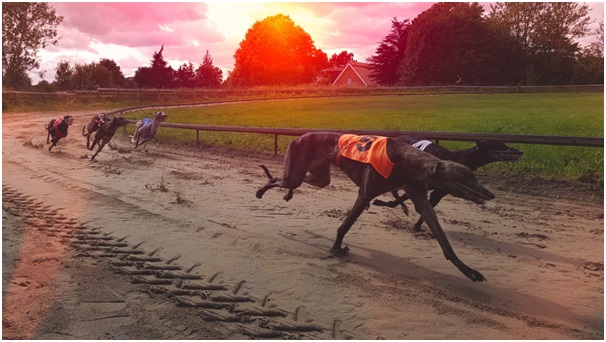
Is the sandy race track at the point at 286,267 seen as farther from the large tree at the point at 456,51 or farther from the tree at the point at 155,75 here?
the tree at the point at 155,75

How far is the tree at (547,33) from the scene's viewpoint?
161ft

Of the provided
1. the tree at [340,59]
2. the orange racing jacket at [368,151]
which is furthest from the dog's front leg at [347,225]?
the tree at [340,59]

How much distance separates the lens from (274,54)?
2099 inches

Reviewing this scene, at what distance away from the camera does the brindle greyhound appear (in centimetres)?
410

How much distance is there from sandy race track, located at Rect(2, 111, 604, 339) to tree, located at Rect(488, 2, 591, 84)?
152 ft

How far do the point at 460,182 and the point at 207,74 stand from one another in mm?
60809

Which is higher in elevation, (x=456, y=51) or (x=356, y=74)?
(x=456, y=51)

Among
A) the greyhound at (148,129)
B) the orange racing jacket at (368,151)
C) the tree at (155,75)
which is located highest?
the tree at (155,75)

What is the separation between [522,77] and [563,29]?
836 cm

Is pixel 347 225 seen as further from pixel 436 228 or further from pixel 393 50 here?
pixel 393 50

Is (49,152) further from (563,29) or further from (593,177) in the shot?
(563,29)

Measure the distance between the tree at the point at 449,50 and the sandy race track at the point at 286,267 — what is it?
136ft

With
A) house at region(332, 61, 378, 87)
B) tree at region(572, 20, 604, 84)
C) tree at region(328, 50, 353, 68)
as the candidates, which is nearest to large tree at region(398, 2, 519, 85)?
tree at region(572, 20, 604, 84)

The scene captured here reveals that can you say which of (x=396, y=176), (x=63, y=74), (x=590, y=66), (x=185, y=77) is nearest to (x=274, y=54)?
(x=185, y=77)
